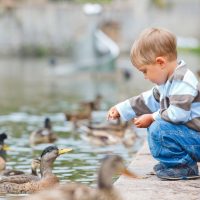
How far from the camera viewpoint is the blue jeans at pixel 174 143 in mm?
7402

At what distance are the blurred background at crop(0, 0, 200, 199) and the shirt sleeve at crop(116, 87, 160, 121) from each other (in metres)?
1.29

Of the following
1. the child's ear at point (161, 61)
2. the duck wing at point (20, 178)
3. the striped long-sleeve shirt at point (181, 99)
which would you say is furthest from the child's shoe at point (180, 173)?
the duck wing at point (20, 178)

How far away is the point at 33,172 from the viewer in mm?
9859

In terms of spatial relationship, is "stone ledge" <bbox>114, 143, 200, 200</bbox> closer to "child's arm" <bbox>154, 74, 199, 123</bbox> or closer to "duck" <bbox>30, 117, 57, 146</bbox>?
"child's arm" <bbox>154, 74, 199, 123</bbox>

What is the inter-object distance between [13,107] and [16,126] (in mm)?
3833

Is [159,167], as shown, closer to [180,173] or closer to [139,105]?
[180,173]

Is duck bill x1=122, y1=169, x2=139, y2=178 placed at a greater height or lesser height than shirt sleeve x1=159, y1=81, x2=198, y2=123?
lesser

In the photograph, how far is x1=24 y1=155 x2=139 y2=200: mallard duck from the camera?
17.6ft

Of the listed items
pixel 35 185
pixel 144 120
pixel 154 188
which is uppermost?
pixel 144 120

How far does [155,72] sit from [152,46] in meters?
0.23

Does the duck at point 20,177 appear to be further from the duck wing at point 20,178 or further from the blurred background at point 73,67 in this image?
the blurred background at point 73,67

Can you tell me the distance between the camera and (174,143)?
24.4ft

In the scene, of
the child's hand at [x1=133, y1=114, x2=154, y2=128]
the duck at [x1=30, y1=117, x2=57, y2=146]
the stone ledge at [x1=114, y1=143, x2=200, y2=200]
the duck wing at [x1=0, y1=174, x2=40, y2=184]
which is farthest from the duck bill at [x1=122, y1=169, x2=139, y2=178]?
the duck at [x1=30, y1=117, x2=57, y2=146]

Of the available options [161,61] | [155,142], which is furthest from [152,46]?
Result: [155,142]
